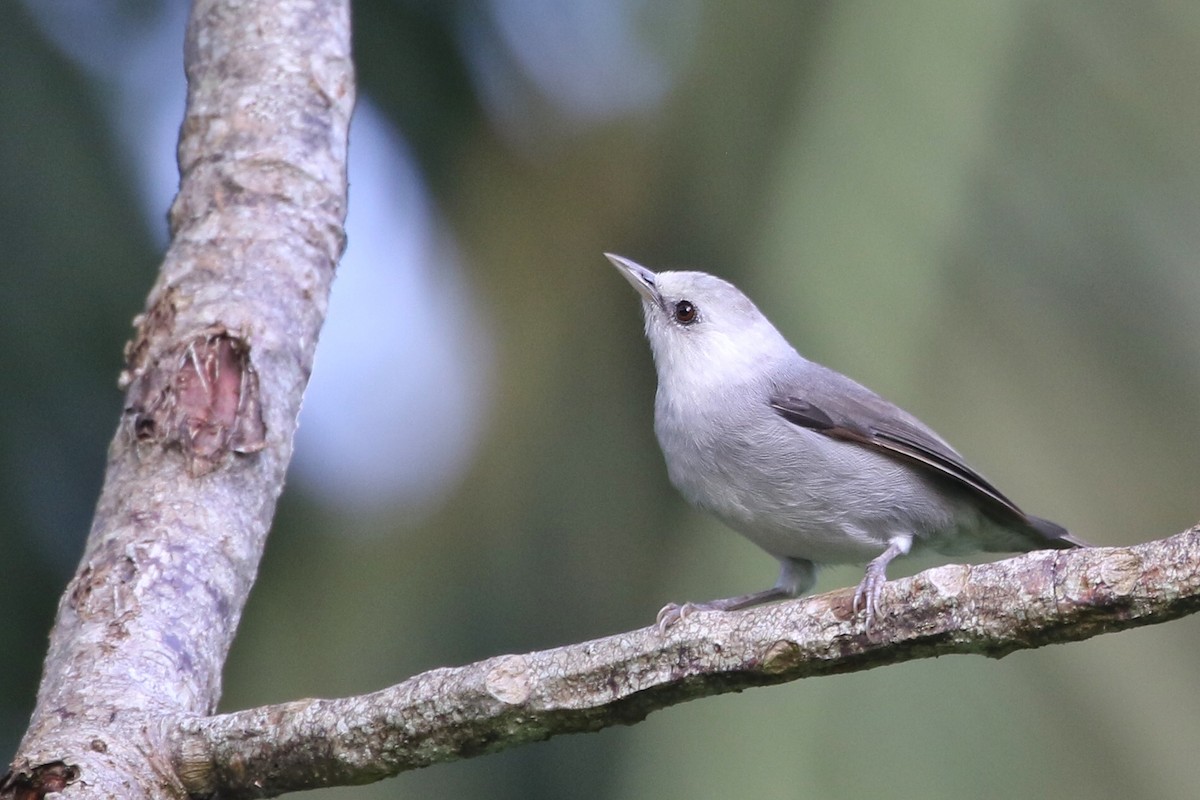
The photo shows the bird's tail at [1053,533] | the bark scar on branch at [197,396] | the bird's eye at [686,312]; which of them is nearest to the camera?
the bark scar on branch at [197,396]

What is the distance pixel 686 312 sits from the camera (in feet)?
16.8

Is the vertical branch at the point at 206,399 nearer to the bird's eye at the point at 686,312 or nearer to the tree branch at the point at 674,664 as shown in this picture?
the tree branch at the point at 674,664

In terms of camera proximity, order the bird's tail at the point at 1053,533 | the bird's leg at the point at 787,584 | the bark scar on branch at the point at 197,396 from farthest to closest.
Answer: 1. the bird's leg at the point at 787,584
2. the bird's tail at the point at 1053,533
3. the bark scar on branch at the point at 197,396

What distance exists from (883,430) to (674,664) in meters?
2.13

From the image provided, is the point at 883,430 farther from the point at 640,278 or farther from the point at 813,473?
the point at 640,278

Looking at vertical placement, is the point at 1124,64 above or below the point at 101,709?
above

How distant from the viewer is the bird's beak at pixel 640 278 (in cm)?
516

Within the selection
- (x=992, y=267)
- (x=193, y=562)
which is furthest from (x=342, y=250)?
(x=992, y=267)

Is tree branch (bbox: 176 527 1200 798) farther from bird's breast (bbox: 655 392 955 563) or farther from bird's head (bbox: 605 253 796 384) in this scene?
bird's head (bbox: 605 253 796 384)

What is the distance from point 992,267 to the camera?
13.1 ft

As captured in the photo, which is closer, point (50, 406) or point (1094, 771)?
point (1094, 771)

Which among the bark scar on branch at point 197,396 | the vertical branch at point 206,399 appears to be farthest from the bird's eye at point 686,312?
the bark scar on branch at point 197,396

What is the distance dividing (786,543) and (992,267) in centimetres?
116

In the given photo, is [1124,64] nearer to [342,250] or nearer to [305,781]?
[342,250]
